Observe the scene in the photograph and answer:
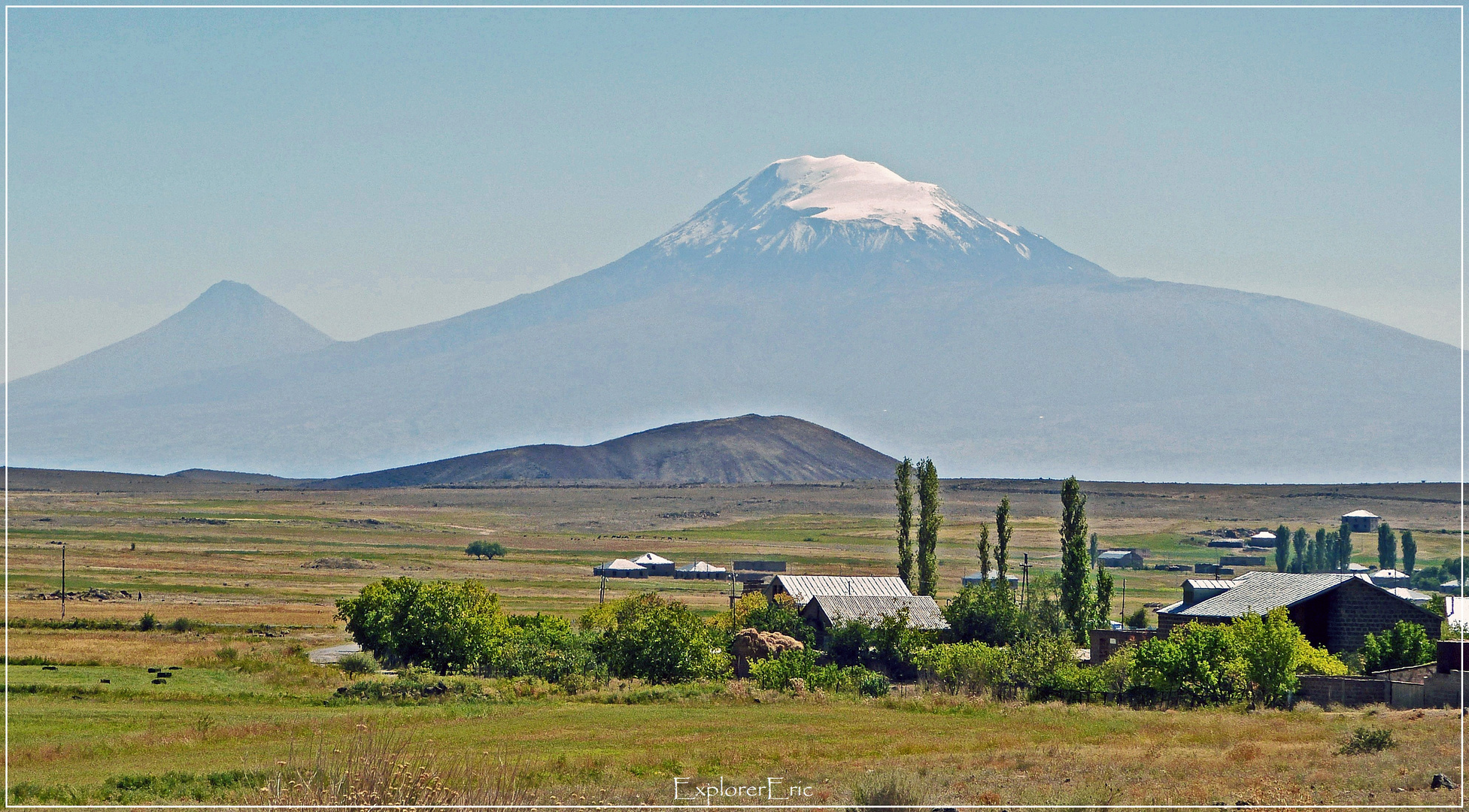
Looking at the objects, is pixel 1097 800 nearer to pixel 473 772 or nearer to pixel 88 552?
pixel 473 772

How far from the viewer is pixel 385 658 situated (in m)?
72.3

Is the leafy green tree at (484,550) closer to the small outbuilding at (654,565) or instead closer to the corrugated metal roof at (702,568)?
the small outbuilding at (654,565)

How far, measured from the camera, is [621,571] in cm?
16512

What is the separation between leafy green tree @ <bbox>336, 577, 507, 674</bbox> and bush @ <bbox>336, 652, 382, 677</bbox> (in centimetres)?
50

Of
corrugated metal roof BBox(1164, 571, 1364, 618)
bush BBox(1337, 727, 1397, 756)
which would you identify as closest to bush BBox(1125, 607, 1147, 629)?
corrugated metal roof BBox(1164, 571, 1364, 618)

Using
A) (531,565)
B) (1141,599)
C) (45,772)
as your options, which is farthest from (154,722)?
(531,565)

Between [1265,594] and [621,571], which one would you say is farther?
[621,571]

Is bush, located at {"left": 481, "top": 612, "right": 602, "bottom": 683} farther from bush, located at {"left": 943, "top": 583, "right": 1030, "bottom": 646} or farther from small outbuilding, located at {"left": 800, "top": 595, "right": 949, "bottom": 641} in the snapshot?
bush, located at {"left": 943, "top": 583, "right": 1030, "bottom": 646}

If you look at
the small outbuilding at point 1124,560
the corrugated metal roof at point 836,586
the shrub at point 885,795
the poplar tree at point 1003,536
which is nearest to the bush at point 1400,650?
the corrugated metal roof at point 836,586

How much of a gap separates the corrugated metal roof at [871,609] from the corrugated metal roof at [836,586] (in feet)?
12.5

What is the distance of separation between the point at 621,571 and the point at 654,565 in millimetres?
7957

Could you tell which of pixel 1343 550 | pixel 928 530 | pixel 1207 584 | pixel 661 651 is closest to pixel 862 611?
pixel 661 651

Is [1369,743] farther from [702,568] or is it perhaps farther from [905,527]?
[702,568]

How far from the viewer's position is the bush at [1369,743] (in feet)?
126
